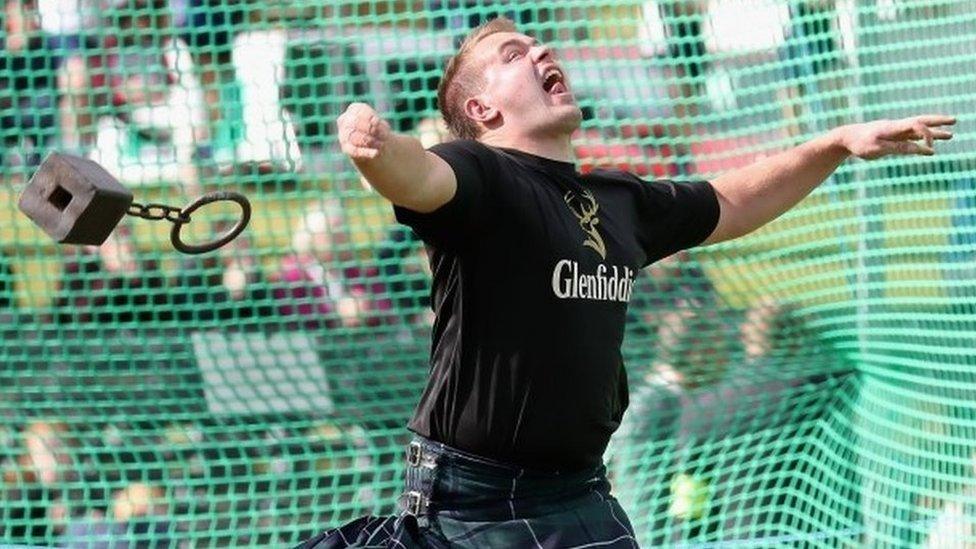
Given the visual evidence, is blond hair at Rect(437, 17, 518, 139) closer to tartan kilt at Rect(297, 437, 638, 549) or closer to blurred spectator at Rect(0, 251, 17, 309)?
tartan kilt at Rect(297, 437, 638, 549)

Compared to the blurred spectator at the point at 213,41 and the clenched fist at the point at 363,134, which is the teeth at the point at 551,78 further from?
the blurred spectator at the point at 213,41

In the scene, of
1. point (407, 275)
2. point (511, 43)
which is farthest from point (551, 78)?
point (407, 275)

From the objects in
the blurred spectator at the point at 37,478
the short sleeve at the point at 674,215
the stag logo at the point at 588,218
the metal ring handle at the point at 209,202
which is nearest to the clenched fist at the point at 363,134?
the metal ring handle at the point at 209,202

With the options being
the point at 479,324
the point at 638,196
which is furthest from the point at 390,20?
the point at 479,324

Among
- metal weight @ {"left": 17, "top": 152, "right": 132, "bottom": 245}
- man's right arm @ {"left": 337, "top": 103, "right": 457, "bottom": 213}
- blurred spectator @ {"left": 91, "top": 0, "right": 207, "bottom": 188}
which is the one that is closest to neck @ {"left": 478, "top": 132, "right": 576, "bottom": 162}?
man's right arm @ {"left": 337, "top": 103, "right": 457, "bottom": 213}

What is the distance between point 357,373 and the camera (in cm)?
518

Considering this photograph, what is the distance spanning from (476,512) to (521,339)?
1.01 ft

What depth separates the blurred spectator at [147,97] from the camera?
201 inches

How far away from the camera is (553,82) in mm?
→ 3414

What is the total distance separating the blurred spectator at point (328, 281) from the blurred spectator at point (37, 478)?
2.63 ft

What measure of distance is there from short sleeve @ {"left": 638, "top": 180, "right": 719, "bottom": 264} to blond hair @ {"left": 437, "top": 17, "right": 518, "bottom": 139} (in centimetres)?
34

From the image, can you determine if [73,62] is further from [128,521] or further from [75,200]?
[75,200]

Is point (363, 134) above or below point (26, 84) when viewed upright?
below

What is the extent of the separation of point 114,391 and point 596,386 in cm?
225
